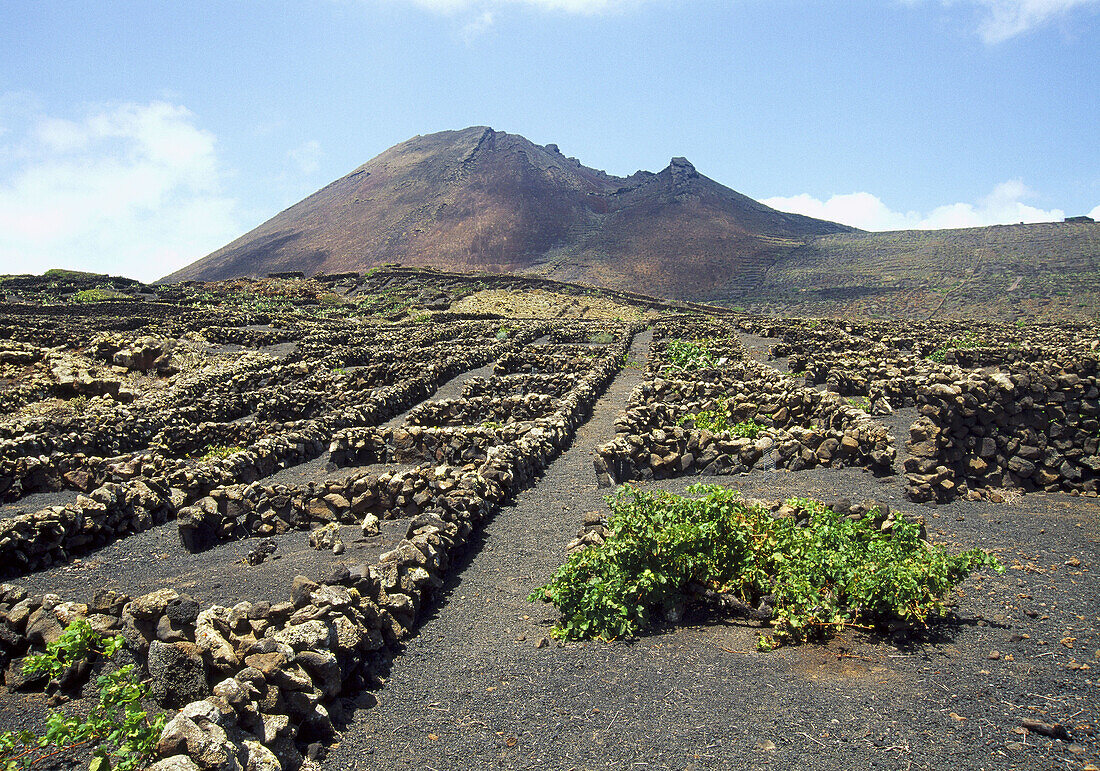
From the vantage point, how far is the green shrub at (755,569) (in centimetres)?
555

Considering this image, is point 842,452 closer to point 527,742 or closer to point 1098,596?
point 1098,596

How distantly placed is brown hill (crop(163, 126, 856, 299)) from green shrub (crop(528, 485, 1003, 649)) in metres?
84.7

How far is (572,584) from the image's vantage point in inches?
251

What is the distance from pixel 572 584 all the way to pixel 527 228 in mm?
126283

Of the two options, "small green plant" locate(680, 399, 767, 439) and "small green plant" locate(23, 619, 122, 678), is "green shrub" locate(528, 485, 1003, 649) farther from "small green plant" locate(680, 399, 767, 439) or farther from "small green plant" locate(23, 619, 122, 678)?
"small green plant" locate(680, 399, 767, 439)

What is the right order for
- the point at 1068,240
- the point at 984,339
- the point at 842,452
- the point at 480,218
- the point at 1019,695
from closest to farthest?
the point at 1019,695 < the point at 842,452 < the point at 984,339 < the point at 1068,240 < the point at 480,218

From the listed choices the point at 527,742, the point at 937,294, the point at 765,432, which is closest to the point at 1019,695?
the point at 527,742

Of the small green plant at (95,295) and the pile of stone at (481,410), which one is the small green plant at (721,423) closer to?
the pile of stone at (481,410)

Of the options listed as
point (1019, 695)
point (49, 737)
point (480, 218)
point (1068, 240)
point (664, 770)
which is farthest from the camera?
point (480, 218)

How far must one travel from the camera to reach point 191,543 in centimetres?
929

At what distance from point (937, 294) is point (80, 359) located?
226 ft

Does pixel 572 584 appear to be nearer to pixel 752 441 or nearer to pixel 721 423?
pixel 752 441

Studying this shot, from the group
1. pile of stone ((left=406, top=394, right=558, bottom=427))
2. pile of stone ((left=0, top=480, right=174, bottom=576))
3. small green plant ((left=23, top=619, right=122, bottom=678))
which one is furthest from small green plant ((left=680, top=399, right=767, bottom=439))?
small green plant ((left=23, top=619, right=122, bottom=678))

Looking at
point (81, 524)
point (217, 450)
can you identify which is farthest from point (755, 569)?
point (217, 450)
